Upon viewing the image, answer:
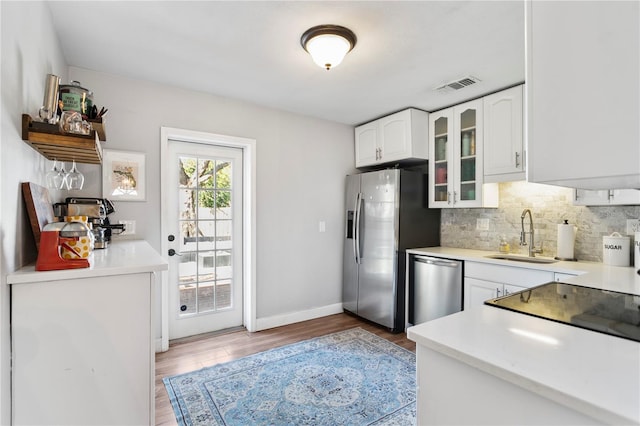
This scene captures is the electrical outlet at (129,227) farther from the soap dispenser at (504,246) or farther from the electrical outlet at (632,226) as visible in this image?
the electrical outlet at (632,226)

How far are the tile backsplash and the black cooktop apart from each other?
1.56m

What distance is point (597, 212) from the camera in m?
2.66

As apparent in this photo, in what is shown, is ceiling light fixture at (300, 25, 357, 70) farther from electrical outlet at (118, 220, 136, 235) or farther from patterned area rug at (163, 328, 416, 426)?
patterned area rug at (163, 328, 416, 426)

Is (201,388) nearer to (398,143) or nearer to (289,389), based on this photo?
(289,389)

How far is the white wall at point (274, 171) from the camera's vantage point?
9.10 feet

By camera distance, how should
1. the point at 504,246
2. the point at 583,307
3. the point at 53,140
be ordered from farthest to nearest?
the point at 504,246, the point at 53,140, the point at 583,307

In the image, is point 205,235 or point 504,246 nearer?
point 504,246

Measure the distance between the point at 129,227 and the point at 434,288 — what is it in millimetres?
2876

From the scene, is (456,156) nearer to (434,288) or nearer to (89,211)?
(434,288)

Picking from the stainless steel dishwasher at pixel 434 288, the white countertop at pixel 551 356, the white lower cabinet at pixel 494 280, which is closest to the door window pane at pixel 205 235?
the stainless steel dishwasher at pixel 434 288

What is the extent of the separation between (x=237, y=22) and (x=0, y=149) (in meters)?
1.40

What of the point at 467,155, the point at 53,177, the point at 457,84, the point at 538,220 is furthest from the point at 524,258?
the point at 53,177

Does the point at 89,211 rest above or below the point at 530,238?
above

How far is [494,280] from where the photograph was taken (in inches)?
106
